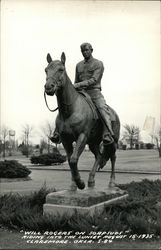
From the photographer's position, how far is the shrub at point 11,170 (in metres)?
19.0

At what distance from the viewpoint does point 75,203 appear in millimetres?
7168

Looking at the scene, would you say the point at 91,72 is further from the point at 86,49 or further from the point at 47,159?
the point at 47,159

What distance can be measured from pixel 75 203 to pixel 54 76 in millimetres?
2381

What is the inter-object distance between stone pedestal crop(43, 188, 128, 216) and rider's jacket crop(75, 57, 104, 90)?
2176mm

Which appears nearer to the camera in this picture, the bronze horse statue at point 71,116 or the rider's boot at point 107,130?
the bronze horse statue at point 71,116

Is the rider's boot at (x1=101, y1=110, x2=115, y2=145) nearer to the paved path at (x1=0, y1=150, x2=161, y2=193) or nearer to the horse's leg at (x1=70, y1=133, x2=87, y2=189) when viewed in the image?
the horse's leg at (x1=70, y1=133, x2=87, y2=189)

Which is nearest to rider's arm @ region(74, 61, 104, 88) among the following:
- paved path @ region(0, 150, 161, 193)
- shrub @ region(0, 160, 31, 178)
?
paved path @ region(0, 150, 161, 193)

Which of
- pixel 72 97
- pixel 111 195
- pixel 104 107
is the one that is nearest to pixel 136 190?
pixel 111 195

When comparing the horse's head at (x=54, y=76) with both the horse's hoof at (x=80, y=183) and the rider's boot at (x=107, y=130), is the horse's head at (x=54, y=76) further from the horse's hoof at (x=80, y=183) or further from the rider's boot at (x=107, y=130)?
the horse's hoof at (x=80, y=183)

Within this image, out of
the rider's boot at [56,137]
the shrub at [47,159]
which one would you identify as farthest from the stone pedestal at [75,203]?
the shrub at [47,159]

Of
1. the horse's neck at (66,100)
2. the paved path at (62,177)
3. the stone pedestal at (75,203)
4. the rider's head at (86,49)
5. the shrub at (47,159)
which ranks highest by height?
the rider's head at (86,49)

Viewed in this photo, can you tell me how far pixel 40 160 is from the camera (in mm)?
31547

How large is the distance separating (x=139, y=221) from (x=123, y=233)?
0.33 meters

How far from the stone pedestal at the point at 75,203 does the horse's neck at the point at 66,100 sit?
1.53 metres
